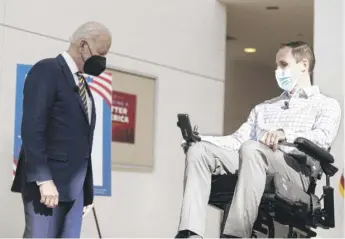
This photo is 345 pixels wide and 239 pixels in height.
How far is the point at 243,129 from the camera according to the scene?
3.34 meters

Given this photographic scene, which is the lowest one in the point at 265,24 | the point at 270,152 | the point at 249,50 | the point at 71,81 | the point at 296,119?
the point at 270,152

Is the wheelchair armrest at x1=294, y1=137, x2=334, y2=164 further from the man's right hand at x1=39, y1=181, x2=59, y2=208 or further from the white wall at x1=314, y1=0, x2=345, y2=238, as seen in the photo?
the white wall at x1=314, y1=0, x2=345, y2=238

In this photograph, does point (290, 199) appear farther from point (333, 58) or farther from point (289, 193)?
point (333, 58)

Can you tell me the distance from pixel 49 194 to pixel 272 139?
94 cm

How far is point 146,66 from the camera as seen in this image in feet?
20.7

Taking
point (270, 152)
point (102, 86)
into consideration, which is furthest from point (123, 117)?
point (270, 152)

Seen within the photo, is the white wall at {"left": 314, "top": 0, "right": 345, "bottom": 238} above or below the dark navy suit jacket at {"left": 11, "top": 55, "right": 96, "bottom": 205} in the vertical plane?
above

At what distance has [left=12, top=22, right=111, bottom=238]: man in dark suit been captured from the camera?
2.63 meters

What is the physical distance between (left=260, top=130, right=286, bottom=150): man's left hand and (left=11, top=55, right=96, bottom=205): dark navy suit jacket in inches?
29.4

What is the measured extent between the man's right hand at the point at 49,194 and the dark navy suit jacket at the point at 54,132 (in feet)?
0.11

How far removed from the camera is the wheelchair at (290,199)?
279cm

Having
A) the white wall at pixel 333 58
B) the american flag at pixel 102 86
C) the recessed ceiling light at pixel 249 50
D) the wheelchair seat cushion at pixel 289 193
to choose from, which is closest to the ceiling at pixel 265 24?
the recessed ceiling light at pixel 249 50

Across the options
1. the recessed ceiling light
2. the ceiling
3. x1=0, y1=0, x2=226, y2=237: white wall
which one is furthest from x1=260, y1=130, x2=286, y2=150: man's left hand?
the recessed ceiling light

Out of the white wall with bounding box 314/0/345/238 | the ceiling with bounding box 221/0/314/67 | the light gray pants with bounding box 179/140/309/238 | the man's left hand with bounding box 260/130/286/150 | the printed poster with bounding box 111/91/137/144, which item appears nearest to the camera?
the light gray pants with bounding box 179/140/309/238
